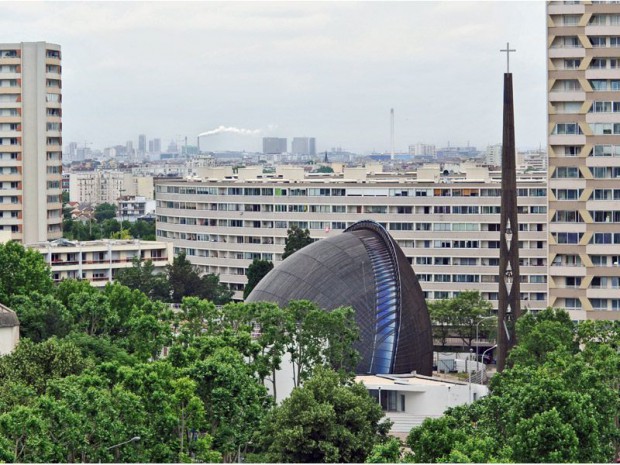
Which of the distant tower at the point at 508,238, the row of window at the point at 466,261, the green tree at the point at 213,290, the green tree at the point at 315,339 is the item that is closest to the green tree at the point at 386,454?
the green tree at the point at 315,339

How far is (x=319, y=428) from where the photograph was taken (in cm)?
6216

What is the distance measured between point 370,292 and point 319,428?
106 feet

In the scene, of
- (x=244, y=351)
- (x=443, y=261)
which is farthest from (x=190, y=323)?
(x=443, y=261)

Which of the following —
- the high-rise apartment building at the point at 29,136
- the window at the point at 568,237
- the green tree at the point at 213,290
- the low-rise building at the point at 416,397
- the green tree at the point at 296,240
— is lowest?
the low-rise building at the point at 416,397

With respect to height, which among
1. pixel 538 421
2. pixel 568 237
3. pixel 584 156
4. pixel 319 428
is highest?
pixel 584 156

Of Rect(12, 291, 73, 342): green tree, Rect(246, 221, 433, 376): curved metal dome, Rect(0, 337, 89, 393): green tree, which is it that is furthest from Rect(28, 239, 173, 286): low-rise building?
Rect(0, 337, 89, 393): green tree

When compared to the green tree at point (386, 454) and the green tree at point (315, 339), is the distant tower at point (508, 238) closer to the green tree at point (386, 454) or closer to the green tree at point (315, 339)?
the green tree at point (315, 339)

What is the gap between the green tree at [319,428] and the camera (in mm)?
61531

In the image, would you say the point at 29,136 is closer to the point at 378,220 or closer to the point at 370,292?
the point at 378,220

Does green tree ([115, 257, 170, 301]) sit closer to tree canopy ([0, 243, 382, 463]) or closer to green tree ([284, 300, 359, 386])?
tree canopy ([0, 243, 382, 463])

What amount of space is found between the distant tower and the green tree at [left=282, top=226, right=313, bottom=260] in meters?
44.3

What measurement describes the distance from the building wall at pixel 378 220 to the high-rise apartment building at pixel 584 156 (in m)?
29.7

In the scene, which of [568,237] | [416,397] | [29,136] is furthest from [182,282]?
[416,397]

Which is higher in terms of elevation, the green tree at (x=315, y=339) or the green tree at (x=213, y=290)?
the green tree at (x=315, y=339)
